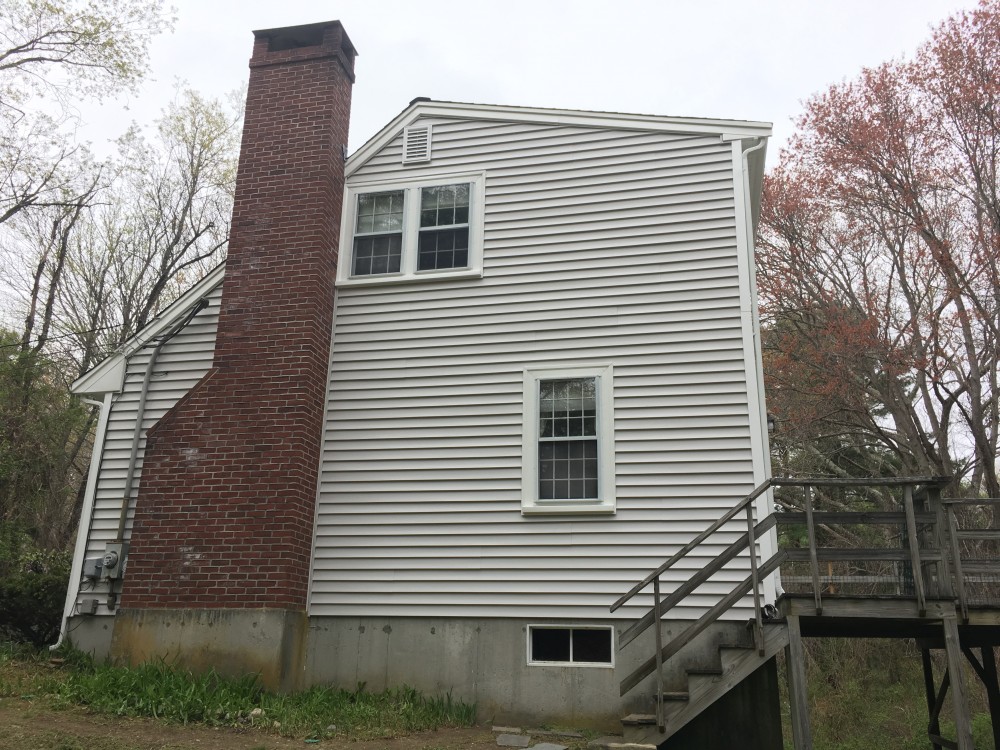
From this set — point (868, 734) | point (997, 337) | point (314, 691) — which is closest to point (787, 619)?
point (314, 691)

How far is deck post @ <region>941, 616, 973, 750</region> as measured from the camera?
23.5 ft

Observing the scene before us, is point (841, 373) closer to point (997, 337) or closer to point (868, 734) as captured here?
point (997, 337)

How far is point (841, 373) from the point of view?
19.0m

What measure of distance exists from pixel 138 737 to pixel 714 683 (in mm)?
5221

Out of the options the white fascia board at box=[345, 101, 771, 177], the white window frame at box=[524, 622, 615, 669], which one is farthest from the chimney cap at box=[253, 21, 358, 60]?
the white window frame at box=[524, 622, 615, 669]

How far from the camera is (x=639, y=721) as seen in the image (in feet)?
24.7

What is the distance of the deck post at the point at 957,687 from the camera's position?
282 inches

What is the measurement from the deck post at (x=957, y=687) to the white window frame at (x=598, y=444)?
11.1 feet

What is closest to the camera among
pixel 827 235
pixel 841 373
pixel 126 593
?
pixel 126 593

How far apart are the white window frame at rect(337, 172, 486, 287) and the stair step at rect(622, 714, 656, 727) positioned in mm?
5465

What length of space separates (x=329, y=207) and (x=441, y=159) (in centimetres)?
166

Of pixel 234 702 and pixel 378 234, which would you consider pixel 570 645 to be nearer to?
pixel 234 702

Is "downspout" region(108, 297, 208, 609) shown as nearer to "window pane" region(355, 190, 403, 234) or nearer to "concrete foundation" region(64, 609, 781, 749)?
"concrete foundation" region(64, 609, 781, 749)

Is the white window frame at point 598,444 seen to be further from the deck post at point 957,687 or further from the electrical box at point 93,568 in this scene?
the electrical box at point 93,568
